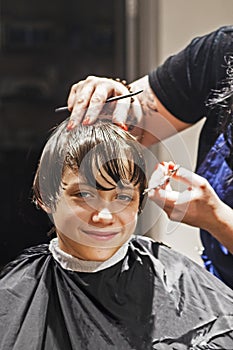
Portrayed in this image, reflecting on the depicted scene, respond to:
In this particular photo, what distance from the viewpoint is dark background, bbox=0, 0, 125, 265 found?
3.17ft

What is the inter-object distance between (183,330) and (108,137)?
1.02 feet

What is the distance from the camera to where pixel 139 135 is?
915mm

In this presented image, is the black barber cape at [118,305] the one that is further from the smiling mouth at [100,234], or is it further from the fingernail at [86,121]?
the fingernail at [86,121]

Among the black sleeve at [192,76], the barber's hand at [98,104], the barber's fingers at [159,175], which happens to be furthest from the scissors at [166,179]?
the black sleeve at [192,76]

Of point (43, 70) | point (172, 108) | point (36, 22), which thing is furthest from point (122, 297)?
point (36, 22)

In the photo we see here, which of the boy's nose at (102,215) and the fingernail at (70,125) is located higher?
the fingernail at (70,125)

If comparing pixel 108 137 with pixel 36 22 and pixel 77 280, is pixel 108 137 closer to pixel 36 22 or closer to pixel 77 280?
Answer: pixel 77 280

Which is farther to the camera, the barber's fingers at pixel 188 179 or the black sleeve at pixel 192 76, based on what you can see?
the black sleeve at pixel 192 76

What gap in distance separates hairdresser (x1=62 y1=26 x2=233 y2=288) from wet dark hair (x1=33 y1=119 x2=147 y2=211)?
2 centimetres

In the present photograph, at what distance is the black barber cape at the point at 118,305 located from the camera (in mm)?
892

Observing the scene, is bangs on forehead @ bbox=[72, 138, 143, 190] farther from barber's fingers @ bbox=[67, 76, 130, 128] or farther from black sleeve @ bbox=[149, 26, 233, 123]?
black sleeve @ bbox=[149, 26, 233, 123]

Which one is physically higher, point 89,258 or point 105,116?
point 105,116

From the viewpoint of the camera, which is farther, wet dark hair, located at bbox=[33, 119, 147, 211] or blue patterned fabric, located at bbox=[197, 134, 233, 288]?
blue patterned fabric, located at bbox=[197, 134, 233, 288]

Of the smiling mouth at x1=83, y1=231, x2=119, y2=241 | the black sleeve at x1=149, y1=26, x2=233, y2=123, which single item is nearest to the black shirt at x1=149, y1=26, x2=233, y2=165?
the black sleeve at x1=149, y1=26, x2=233, y2=123
